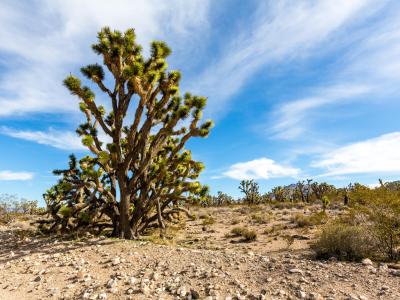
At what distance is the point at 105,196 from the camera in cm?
1249

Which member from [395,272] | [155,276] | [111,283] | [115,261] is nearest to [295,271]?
[395,272]

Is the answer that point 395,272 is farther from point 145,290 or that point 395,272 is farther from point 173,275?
point 145,290

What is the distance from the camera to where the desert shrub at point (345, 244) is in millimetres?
7984

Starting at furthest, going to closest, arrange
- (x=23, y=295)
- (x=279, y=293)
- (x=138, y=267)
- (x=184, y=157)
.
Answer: (x=184, y=157) < (x=138, y=267) < (x=23, y=295) < (x=279, y=293)

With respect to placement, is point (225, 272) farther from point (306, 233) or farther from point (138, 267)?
point (306, 233)

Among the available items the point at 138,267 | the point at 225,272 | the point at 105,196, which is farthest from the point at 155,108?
the point at 225,272

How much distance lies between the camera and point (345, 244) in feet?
26.3

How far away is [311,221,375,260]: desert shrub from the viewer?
798 centimetres

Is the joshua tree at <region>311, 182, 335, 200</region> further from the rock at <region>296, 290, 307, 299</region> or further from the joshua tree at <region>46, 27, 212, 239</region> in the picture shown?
the rock at <region>296, 290, 307, 299</region>

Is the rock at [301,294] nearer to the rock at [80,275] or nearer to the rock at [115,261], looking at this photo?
the rock at [115,261]

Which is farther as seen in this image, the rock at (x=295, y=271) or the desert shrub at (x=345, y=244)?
the desert shrub at (x=345, y=244)

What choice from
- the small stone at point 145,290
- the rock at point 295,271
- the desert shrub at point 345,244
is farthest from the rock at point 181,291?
the desert shrub at point 345,244

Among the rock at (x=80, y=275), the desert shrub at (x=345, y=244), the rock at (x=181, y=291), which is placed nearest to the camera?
the rock at (x=181, y=291)

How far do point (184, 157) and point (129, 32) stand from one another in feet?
15.4
